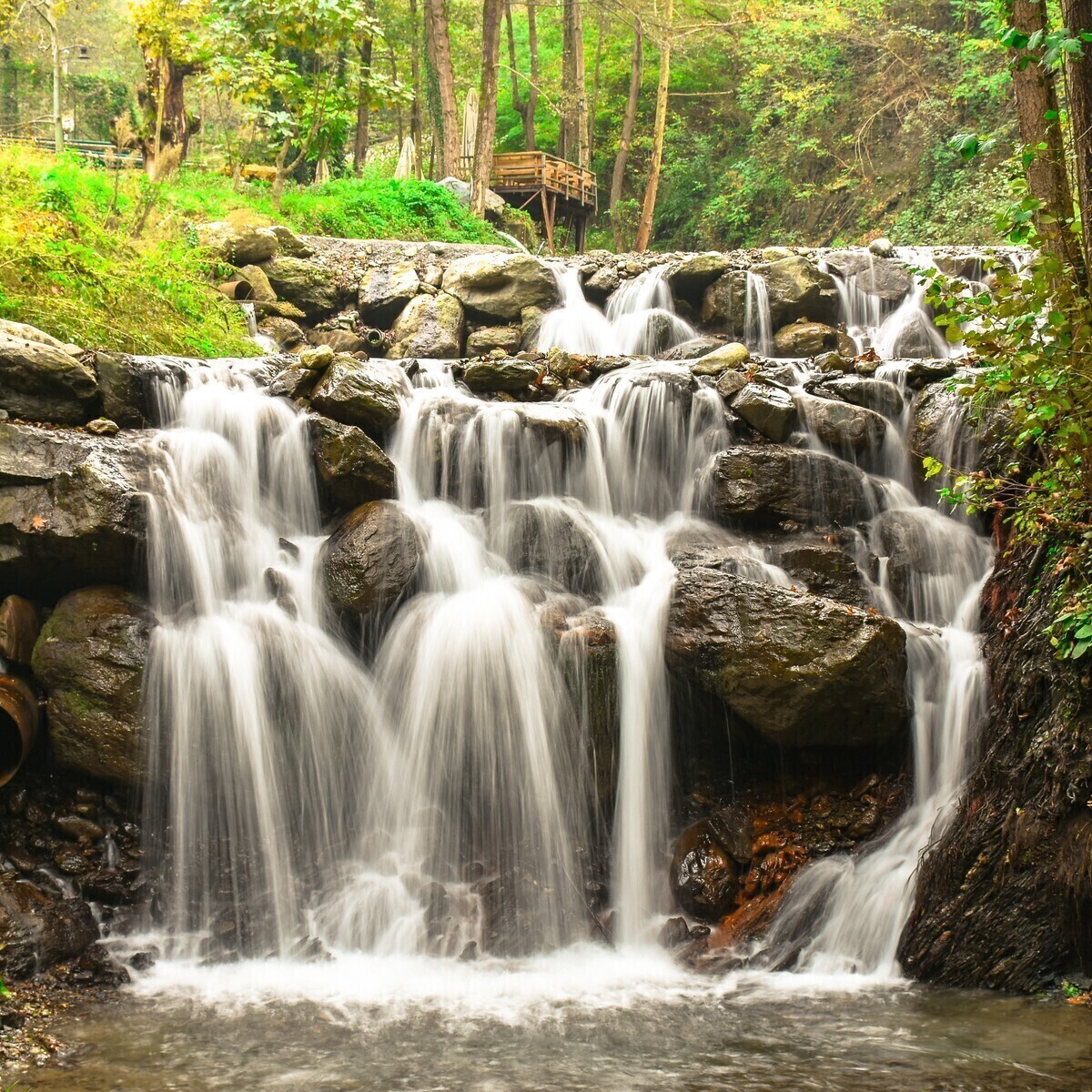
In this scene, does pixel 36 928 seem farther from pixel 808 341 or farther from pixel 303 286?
pixel 808 341

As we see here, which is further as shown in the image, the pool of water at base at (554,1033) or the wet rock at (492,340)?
the wet rock at (492,340)

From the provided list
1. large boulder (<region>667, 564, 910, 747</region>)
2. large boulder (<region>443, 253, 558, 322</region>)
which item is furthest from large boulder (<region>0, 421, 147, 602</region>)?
large boulder (<region>443, 253, 558, 322</region>)

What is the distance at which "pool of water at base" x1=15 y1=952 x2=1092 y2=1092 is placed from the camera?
4109mm

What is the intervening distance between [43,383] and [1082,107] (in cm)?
711

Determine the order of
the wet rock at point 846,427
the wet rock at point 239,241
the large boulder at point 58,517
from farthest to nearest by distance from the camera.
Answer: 1. the wet rock at point 239,241
2. the wet rock at point 846,427
3. the large boulder at point 58,517

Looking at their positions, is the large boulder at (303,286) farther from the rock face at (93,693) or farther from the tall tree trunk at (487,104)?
the rock face at (93,693)

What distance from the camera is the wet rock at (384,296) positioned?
1552 cm

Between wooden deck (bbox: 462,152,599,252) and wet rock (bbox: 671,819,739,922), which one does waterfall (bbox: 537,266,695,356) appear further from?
wooden deck (bbox: 462,152,599,252)

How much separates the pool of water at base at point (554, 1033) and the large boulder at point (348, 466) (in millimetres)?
3624

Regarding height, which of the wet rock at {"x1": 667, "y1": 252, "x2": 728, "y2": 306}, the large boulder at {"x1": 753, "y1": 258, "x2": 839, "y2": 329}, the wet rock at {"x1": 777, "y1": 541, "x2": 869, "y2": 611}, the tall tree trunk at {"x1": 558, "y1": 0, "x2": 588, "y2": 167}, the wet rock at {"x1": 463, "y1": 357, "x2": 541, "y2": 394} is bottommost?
the wet rock at {"x1": 777, "y1": 541, "x2": 869, "y2": 611}

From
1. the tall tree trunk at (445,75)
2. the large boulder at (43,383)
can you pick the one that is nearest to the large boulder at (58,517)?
the large boulder at (43,383)

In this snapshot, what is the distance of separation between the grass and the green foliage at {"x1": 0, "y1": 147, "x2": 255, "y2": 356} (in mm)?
12

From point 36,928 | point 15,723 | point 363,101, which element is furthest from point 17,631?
point 363,101

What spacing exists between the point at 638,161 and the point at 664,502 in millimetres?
30487
